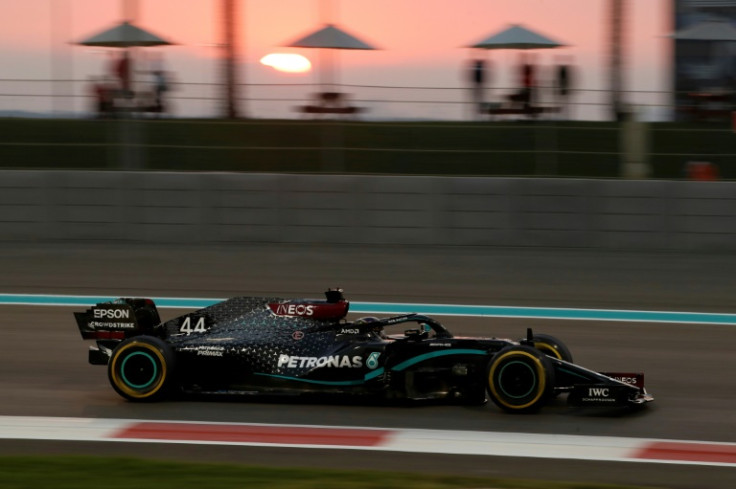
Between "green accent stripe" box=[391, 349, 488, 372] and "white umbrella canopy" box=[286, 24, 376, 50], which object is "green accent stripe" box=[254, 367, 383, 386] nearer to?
"green accent stripe" box=[391, 349, 488, 372]

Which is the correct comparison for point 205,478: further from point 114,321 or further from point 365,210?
point 365,210

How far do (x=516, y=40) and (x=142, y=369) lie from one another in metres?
13.8

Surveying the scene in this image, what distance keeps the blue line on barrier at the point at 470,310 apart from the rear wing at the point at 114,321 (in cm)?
444

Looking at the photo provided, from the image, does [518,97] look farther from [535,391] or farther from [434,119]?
[535,391]

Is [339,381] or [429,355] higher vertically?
[429,355]

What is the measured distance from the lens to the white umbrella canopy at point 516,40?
776 inches

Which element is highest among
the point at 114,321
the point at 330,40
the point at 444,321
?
the point at 330,40

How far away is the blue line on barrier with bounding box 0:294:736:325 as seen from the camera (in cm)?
1138

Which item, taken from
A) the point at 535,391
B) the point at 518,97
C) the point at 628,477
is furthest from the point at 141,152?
the point at 628,477

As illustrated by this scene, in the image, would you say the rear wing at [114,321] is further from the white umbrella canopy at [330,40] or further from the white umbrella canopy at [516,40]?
the white umbrella canopy at [516,40]

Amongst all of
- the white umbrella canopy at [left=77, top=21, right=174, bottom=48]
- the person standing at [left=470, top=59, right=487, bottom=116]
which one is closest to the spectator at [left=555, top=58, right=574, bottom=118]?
the person standing at [left=470, top=59, right=487, bottom=116]

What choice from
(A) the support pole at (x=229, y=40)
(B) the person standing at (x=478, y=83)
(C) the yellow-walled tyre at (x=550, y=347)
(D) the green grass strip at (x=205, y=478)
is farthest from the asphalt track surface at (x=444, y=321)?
(A) the support pole at (x=229, y=40)

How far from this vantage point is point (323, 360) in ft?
23.1

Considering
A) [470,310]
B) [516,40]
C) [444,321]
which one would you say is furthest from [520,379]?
[516,40]
